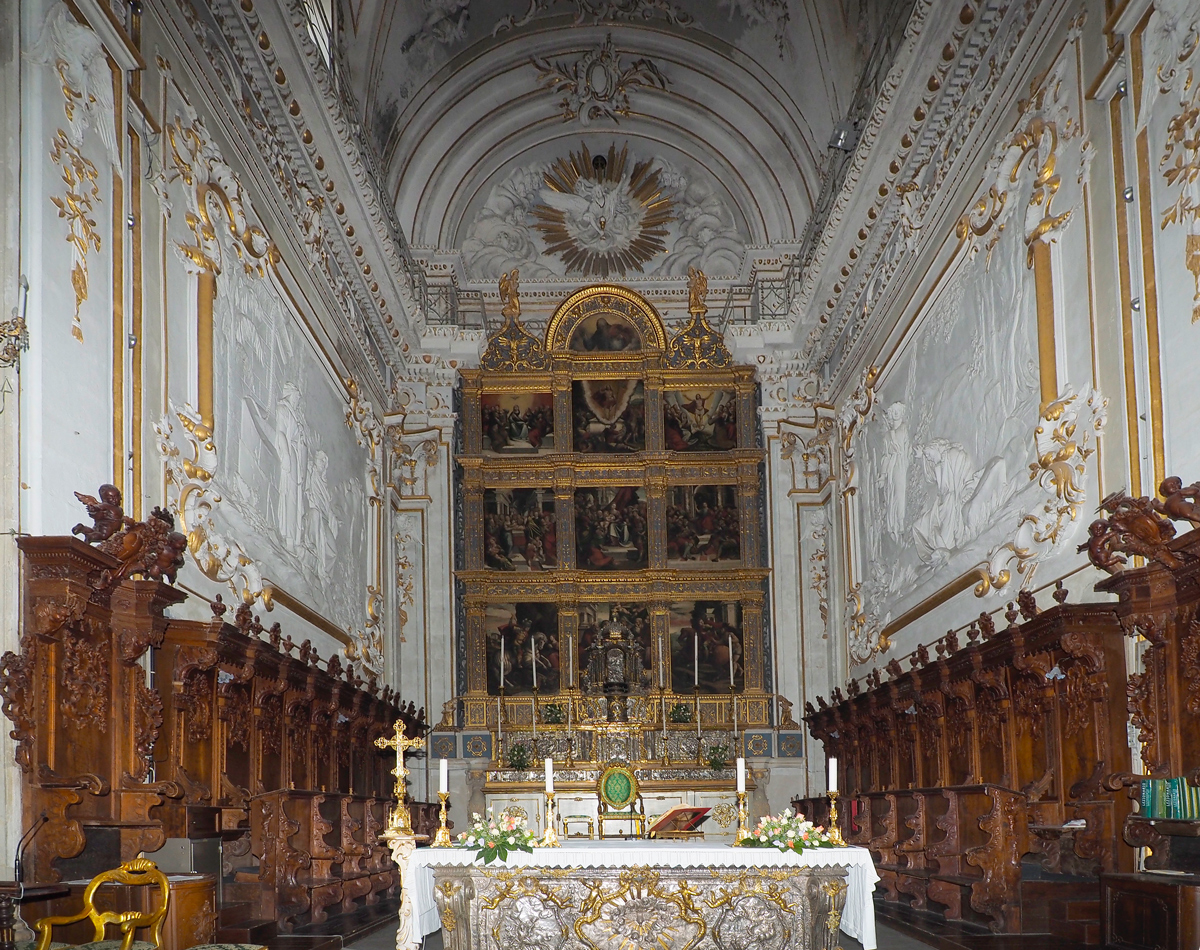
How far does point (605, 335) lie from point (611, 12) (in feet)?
17.0

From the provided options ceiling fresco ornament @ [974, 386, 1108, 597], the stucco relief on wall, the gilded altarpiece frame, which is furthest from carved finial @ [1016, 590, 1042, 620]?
the stucco relief on wall

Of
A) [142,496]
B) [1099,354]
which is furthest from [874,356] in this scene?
[142,496]

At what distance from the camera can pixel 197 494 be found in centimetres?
1162

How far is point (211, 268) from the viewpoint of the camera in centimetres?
1240

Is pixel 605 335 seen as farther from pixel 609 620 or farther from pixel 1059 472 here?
pixel 1059 472

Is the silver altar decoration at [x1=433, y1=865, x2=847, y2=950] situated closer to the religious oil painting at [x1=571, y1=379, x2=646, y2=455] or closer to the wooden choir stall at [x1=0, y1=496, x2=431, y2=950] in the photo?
the wooden choir stall at [x1=0, y1=496, x2=431, y2=950]

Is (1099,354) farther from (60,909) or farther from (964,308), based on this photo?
(60,909)

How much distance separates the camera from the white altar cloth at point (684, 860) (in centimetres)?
886

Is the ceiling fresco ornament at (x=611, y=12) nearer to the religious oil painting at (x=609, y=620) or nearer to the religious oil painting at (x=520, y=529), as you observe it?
the religious oil painting at (x=520, y=529)

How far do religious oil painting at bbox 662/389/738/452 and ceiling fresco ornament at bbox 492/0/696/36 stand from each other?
6049 mm

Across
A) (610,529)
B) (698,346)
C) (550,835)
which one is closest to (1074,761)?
(550,835)

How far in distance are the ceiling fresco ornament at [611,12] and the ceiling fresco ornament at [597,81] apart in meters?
0.61

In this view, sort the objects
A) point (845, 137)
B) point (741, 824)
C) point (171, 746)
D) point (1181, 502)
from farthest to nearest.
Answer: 1. point (845, 137)
2. point (171, 746)
3. point (741, 824)
4. point (1181, 502)

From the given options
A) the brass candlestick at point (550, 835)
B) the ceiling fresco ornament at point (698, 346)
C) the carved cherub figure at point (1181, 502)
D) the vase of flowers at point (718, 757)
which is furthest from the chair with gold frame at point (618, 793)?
the ceiling fresco ornament at point (698, 346)
